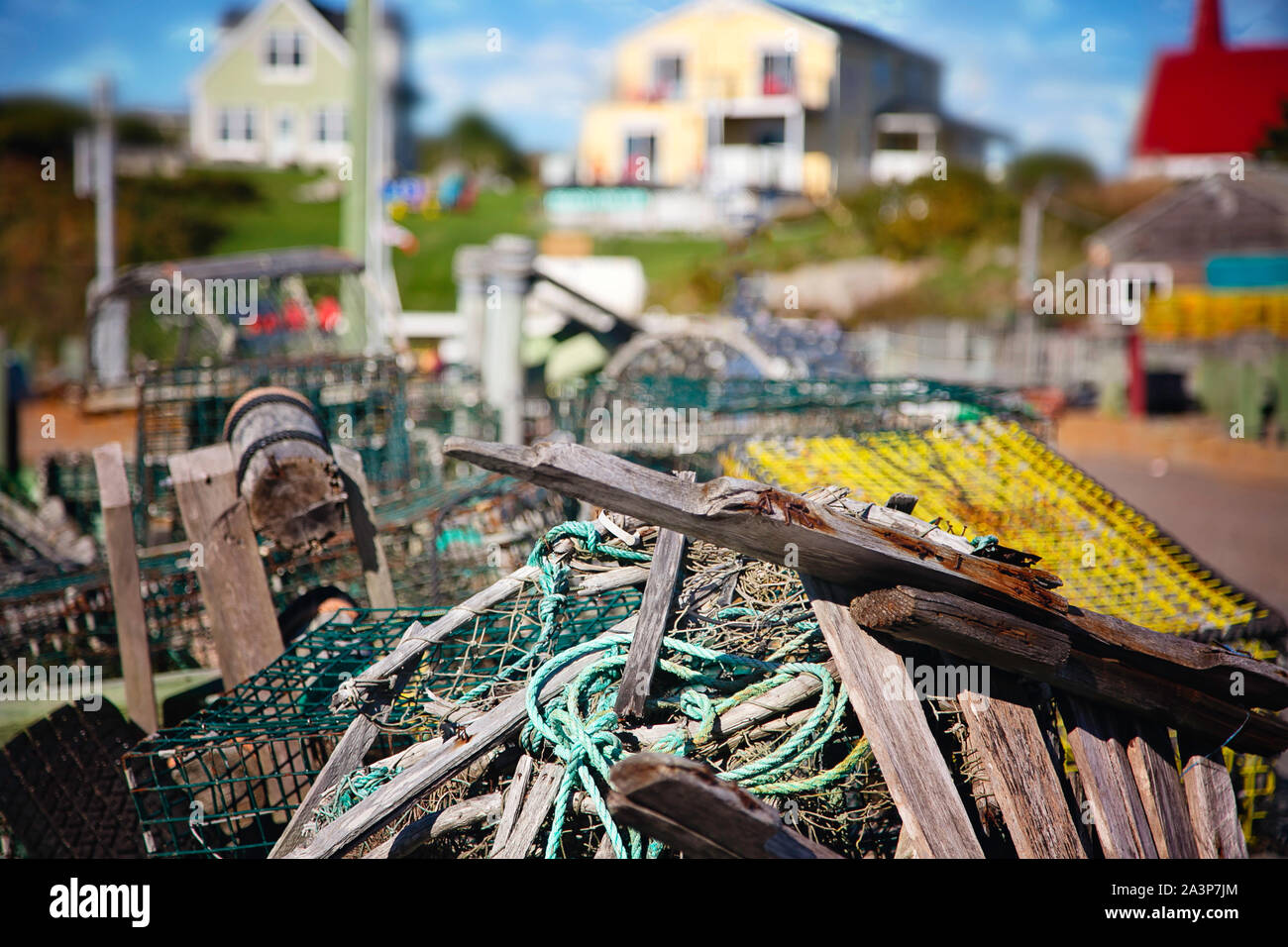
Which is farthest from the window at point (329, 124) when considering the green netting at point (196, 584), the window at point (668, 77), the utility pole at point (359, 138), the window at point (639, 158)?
the green netting at point (196, 584)

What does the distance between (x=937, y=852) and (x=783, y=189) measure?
30950 mm

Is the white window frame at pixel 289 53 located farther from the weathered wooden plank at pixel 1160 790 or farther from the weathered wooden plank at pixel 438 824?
the weathered wooden plank at pixel 1160 790

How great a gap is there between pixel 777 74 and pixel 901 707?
100 feet

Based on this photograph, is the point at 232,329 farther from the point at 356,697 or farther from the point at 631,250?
the point at 631,250

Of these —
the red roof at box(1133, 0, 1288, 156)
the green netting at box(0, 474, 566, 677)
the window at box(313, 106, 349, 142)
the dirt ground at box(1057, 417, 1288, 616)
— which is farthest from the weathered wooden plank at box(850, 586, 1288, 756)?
the window at box(313, 106, 349, 142)

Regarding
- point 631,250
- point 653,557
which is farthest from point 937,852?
point 631,250

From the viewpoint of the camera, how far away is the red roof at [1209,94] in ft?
96.5

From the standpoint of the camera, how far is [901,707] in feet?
7.71

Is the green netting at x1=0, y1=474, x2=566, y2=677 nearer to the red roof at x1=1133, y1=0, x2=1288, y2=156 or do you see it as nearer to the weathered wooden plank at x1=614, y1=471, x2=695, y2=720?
the weathered wooden plank at x1=614, y1=471, x2=695, y2=720

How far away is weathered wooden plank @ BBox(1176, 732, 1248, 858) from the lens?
267 centimetres

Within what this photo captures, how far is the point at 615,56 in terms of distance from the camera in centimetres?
3469

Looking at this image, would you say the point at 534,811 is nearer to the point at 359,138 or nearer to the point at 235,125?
the point at 359,138

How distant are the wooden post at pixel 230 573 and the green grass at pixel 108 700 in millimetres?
525

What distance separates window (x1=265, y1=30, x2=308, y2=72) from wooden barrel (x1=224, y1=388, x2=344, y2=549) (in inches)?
1501
